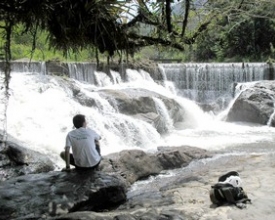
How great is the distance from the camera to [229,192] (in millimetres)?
5340

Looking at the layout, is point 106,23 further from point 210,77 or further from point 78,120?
point 210,77

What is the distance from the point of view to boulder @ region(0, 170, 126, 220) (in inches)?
199

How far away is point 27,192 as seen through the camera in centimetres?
533

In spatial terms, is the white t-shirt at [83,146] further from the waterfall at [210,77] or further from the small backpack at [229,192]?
the waterfall at [210,77]

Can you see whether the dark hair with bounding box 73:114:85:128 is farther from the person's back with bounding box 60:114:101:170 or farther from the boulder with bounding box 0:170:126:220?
the boulder with bounding box 0:170:126:220

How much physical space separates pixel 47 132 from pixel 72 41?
770 centimetres

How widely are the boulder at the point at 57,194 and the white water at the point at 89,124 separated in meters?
3.43

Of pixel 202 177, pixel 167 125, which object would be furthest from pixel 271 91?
pixel 202 177

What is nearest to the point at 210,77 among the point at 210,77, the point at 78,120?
the point at 210,77

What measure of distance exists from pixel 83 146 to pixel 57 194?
2.24 feet

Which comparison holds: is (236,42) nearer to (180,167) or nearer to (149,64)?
(149,64)

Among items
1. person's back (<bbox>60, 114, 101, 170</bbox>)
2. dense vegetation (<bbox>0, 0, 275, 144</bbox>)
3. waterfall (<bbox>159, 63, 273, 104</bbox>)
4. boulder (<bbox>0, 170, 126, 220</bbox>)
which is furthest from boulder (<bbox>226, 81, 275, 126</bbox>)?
dense vegetation (<bbox>0, 0, 275, 144</bbox>)

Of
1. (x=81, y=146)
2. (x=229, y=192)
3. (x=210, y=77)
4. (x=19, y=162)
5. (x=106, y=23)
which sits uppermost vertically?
(x=106, y=23)

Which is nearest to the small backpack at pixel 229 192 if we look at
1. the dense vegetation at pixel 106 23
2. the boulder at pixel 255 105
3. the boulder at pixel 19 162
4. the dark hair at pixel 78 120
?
the dark hair at pixel 78 120
